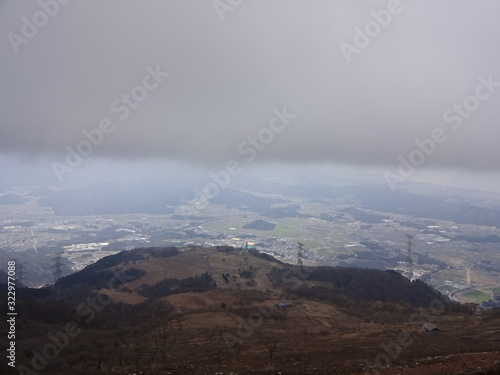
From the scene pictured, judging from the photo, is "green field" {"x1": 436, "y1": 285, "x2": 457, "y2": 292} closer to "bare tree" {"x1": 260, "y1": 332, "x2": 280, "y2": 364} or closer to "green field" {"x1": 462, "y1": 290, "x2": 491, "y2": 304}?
"green field" {"x1": 462, "y1": 290, "x2": 491, "y2": 304}

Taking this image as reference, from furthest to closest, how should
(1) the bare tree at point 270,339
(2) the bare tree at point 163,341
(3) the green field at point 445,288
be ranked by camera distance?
(3) the green field at point 445,288 < (1) the bare tree at point 270,339 < (2) the bare tree at point 163,341

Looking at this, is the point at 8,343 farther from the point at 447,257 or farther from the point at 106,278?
the point at 447,257

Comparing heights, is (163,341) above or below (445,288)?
above

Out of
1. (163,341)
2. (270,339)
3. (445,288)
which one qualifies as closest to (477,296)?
(445,288)

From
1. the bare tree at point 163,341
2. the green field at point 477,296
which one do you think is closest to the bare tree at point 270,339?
the bare tree at point 163,341

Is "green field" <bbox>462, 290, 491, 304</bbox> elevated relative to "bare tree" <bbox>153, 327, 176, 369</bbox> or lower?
lower

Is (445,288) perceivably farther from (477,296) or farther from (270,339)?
(270,339)

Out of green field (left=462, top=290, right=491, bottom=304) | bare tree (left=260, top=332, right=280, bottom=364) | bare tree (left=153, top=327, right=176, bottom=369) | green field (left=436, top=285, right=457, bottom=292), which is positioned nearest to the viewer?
bare tree (left=153, top=327, right=176, bottom=369)

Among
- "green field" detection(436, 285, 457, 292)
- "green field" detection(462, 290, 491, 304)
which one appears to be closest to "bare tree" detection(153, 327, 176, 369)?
"green field" detection(462, 290, 491, 304)

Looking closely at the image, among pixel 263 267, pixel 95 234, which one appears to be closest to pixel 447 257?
pixel 263 267

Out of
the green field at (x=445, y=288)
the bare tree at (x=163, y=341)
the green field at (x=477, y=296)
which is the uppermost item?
the bare tree at (x=163, y=341)

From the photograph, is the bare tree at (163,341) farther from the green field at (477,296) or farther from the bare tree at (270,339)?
the green field at (477,296)
